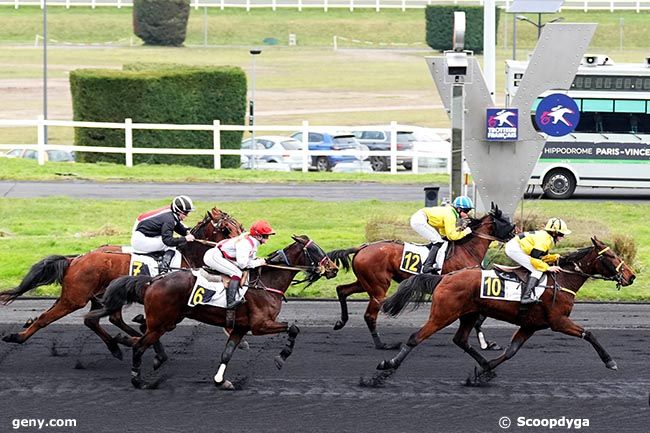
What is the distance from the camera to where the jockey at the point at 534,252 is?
12.1 m

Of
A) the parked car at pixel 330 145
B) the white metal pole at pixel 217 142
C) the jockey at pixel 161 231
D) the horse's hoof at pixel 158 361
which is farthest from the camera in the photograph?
the parked car at pixel 330 145

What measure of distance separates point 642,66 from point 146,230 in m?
17.1

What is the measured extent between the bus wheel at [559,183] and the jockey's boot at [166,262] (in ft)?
51.9

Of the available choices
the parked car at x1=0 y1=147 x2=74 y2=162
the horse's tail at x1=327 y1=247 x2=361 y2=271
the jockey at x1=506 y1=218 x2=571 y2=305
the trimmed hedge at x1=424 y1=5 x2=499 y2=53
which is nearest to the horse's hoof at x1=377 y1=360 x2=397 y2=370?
the jockey at x1=506 y1=218 x2=571 y2=305

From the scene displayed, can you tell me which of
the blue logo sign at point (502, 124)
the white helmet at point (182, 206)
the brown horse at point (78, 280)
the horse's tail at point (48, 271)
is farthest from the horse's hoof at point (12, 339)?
the blue logo sign at point (502, 124)

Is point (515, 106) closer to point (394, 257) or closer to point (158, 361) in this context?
point (394, 257)

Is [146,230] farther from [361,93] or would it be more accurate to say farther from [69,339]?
[361,93]

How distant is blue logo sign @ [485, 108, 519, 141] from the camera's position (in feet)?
59.0

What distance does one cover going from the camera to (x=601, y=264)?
12.4m

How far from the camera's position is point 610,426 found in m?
→ 10.6

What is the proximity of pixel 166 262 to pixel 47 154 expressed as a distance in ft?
71.4

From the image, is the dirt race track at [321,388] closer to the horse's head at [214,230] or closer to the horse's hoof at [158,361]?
the horse's hoof at [158,361]

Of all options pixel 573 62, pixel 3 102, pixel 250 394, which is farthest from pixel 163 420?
pixel 3 102

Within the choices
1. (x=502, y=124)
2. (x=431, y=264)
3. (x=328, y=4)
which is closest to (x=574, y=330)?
(x=431, y=264)
